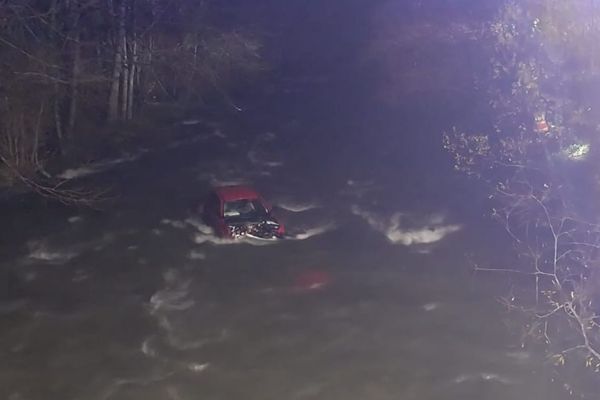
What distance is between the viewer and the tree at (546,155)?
17719 mm

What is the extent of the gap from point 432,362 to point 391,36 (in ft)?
66.4

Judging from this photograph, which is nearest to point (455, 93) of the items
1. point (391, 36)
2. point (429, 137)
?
point (429, 137)

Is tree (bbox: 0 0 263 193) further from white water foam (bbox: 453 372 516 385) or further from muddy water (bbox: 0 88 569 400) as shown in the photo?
white water foam (bbox: 453 372 516 385)

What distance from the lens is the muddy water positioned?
15070mm

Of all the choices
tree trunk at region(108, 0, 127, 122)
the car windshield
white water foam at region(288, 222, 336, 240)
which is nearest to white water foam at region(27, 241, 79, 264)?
the car windshield

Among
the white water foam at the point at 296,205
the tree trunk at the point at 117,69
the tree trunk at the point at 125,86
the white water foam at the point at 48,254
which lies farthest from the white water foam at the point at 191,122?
the white water foam at the point at 48,254

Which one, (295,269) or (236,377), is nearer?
(236,377)

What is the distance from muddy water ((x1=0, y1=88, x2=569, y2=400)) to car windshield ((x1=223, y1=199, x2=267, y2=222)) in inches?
30.0

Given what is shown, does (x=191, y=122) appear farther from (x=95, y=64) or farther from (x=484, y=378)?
(x=484, y=378)

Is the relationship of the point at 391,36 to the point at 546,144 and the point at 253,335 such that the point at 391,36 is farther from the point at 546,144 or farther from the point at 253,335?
the point at 253,335

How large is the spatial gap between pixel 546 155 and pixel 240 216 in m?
8.56

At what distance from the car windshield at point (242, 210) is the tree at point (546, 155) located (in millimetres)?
5993

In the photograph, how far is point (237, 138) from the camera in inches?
1086

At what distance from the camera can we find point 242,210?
20.3 metres
